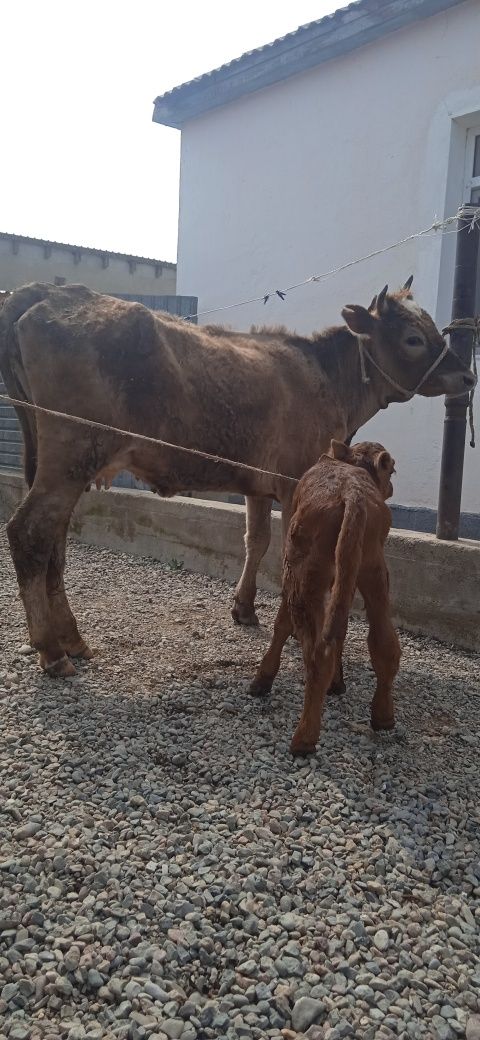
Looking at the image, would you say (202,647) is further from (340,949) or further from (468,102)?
(468,102)

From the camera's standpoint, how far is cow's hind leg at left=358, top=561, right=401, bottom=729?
127 inches

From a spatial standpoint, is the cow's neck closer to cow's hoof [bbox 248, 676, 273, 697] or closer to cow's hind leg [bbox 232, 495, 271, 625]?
cow's hind leg [bbox 232, 495, 271, 625]

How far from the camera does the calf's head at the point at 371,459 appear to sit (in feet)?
12.0

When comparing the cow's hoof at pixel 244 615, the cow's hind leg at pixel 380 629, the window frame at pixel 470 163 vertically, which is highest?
the window frame at pixel 470 163

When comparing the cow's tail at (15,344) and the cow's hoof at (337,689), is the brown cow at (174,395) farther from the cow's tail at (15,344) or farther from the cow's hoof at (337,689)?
the cow's hoof at (337,689)

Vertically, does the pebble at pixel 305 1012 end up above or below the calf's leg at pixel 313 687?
below

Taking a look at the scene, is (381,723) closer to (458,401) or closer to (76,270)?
(458,401)

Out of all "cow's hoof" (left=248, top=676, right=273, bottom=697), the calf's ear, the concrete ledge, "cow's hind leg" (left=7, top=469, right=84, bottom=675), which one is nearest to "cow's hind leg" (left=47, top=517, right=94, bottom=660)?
"cow's hind leg" (left=7, top=469, right=84, bottom=675)

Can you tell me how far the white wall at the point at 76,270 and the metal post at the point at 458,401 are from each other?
18.3 metres

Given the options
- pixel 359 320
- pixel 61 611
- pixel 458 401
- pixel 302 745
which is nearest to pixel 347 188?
pixel 359 320

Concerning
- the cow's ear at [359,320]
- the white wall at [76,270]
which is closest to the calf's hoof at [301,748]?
the cow's ear at [359,320]

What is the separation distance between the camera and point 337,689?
3.94 metres

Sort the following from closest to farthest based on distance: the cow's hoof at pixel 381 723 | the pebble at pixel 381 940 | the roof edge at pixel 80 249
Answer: the pebble at pixel 381 940, the cow's hoof at pixel 381 723, the roof edge at pixel 80 249

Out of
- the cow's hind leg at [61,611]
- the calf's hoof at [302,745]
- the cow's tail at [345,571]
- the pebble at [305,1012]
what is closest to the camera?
the pebble at [305,1012]
